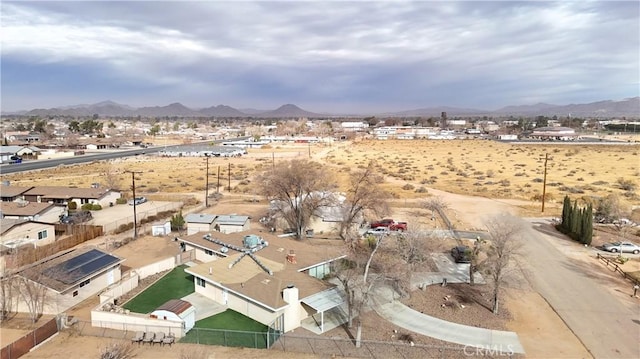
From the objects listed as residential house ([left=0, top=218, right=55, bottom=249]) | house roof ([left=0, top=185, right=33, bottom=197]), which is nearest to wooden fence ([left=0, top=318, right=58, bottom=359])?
residential house ([left=0, top=218, right=55, bottom=249])

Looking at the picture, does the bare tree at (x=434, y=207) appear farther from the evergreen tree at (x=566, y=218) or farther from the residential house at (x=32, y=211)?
the residential house at (x=32, y=211)

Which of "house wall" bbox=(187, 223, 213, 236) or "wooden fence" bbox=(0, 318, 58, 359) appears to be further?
"house wall" bbox=(187, 223, 213, 236)

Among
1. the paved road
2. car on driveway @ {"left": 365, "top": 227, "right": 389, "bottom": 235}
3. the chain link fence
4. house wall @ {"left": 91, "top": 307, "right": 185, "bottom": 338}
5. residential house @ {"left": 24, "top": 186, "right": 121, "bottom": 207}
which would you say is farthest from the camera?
residential house @ {"left": 24, "top": 186, "right": 121, "bottom": 207}

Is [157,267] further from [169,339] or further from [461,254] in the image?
[461,254]

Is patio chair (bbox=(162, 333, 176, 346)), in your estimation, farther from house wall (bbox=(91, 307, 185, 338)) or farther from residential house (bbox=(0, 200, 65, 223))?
residential house (bbox=(0, 200, 65, 223))

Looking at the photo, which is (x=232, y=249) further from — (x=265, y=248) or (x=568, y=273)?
(x=568, y=273)

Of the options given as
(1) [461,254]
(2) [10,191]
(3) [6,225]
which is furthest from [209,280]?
(2) [10,191]
